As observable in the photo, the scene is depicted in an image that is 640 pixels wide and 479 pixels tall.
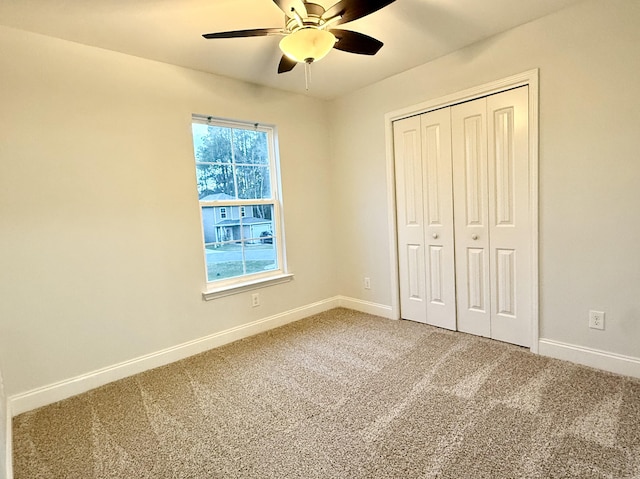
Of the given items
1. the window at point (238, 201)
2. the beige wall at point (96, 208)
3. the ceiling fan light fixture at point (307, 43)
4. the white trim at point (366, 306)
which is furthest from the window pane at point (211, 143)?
the white trim at point (366, 306)

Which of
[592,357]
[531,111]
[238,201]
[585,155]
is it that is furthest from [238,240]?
[592,357]

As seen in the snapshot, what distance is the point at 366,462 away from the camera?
4.95 feet

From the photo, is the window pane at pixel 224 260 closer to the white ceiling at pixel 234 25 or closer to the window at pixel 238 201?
the window at pixel 238 201

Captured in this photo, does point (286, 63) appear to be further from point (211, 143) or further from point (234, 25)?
point (211, 143)

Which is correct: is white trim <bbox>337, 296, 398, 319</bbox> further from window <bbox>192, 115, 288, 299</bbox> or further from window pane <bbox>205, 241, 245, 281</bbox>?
window pane <bbox>205, 241, 245, 281</bbox>

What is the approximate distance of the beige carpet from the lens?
1.50 meters

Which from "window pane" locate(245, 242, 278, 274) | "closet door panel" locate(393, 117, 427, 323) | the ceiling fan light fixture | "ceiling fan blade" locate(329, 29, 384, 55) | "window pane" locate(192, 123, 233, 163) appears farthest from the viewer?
"window pane" locate(245, 242, 278, 274)

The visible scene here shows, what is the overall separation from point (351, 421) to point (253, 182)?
2.28 metres

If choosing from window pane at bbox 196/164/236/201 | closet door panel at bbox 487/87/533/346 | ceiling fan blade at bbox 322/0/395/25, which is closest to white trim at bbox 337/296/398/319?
closet door panel at bbox 487/87/533/346

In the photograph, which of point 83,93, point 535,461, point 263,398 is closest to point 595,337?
point 535,461

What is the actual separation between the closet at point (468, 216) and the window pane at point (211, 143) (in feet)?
5.25

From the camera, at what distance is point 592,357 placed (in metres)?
2.24

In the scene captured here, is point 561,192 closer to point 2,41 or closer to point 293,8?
point 293,8

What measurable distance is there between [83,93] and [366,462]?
2.81 metres
